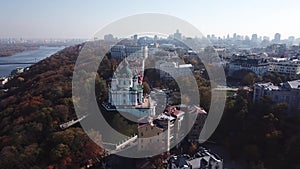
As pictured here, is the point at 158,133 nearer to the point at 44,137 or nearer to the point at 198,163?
the point at 198,163

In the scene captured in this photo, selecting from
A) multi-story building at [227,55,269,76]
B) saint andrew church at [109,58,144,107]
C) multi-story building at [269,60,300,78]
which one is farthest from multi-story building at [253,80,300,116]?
multi-story building at [227,55,269,76]

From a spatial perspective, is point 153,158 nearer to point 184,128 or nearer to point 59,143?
point 184,128

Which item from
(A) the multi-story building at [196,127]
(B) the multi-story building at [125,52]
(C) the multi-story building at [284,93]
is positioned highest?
(B) the multi-story building at [125,52]

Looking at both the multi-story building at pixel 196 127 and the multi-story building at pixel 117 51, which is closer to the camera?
the multi-story building at pixel 196 127

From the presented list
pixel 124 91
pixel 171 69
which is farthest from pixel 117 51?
pixel 124 91

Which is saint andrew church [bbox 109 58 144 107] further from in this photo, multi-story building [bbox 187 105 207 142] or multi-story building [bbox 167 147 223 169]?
multi-story building [bbox 167 147 223 169]

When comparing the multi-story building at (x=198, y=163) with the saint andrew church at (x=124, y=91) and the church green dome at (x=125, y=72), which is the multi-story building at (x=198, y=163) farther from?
the church green dome at (x=125, y=72)

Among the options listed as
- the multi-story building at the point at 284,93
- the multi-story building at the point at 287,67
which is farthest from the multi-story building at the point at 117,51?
the multi-story building at the point at 284,93

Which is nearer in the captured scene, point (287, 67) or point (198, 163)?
point (198, 163)
